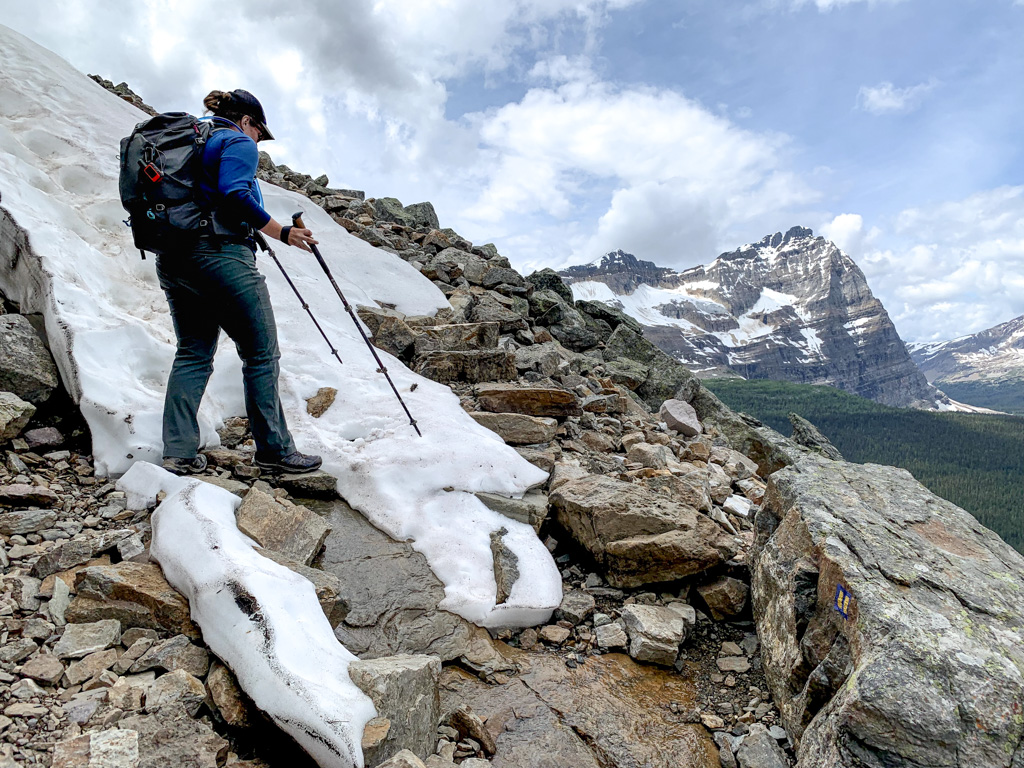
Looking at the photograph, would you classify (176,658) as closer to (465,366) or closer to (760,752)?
(760,752)

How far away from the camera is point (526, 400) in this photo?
386 inches

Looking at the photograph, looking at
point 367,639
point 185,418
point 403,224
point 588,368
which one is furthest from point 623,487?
point 403,224

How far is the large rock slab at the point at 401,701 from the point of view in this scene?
3.30 m

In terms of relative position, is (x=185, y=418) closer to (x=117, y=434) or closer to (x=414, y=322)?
(x=117, y=434)

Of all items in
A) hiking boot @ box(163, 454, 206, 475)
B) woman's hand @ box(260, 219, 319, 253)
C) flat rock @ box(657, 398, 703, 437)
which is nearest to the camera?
woman's hand @ box(260, 219, 319, 253)

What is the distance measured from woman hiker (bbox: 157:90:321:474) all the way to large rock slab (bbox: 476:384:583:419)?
3.89 m

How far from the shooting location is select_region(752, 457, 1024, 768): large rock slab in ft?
10.2

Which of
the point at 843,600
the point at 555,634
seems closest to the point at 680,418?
the point at 555,634

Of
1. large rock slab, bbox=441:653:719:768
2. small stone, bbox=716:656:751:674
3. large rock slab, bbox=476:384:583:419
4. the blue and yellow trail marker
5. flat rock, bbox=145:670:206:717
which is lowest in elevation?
large rock slab, bbox=441:653:719:768

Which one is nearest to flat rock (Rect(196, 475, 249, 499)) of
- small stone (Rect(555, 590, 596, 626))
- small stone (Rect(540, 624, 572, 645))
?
small stone (Rect(540, 624, 572, 645))

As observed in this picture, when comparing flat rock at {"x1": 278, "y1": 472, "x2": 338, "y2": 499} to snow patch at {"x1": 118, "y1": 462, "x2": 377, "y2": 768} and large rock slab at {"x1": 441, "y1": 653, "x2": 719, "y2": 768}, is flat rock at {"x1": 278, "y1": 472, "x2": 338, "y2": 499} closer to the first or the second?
snow patch at {"x1": 118, "y1": 462, "x2": 377, "y2": 768}

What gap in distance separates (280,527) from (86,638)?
1.73 metres

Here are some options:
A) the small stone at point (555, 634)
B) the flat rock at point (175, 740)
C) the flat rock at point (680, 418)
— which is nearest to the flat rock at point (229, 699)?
the flat rock at point (175, 740)

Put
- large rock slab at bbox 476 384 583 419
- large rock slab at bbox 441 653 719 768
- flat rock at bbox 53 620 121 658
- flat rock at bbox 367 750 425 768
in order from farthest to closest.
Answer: large rock slab at bbox 476 384 583 419, large rock slab at bbox 441 653 719 768, flat rock at bbox 53 620 121 658, flat rock at bbox 367 750 425 768
